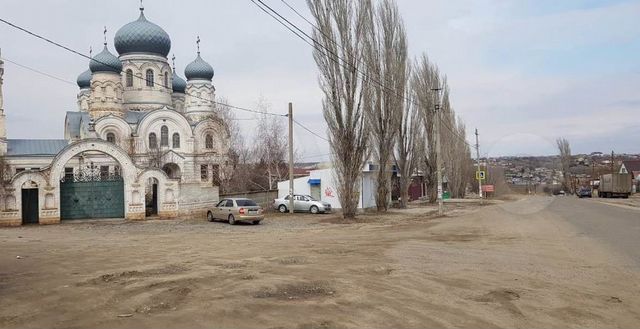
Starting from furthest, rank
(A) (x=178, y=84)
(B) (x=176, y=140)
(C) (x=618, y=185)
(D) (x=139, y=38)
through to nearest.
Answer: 1. (A) (x=178, y=84)
2. (C) (x=618, y=185)
3. (D) (x=139, y=38)
4. (B) (x=176, y=140)

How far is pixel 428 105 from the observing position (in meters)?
49.9

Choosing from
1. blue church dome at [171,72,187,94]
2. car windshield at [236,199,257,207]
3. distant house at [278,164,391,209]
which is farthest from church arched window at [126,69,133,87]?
car windshield at [236,199,257,207]

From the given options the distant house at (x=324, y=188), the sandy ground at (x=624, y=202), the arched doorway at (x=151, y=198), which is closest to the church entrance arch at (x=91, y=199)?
the arched doorway at (x=151, y=198)

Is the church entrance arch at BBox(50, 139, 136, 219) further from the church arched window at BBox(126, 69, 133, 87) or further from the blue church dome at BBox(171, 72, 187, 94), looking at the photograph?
the blue church dome at BBox(171, 72, 187, 94)

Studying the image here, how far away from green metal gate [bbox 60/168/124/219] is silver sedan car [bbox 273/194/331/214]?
36.1 ft

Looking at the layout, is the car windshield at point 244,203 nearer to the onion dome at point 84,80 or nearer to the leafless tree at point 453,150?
the leafless tree at point 453,150

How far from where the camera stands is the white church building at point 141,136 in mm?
31609

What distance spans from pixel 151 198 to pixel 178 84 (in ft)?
125

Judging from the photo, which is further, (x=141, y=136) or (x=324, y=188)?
(x=141, y=136)

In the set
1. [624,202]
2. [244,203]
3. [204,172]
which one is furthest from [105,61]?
[624,202]

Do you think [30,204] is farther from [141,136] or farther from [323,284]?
[141,136]

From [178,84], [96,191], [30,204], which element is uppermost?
[178,84]

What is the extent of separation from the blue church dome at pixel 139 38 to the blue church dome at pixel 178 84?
732 cm

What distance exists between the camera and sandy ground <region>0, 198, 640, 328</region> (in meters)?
7.37
